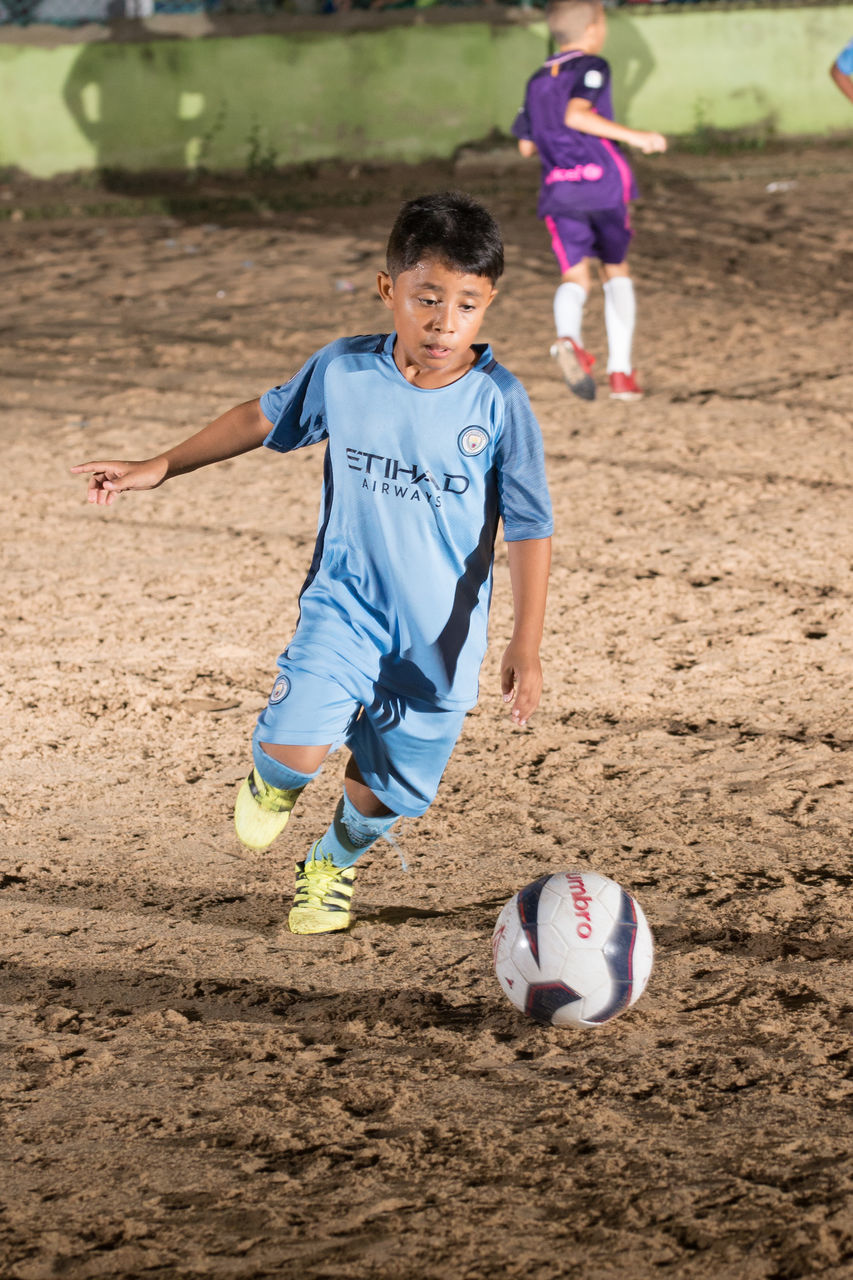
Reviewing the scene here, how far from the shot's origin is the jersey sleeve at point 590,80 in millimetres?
6641

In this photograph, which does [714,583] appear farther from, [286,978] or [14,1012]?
[14,1012]

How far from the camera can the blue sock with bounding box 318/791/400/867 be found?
10.2ft

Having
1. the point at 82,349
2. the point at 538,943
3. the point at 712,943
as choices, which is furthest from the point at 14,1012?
the point at 82,349

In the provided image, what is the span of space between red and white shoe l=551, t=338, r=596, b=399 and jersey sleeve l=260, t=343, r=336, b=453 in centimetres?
401

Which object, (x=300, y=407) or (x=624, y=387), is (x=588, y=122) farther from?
(x=300, y=407)

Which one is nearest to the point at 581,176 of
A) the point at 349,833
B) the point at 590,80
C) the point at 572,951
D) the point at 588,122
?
the point at 588,122

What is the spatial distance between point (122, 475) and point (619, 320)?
4.68 m

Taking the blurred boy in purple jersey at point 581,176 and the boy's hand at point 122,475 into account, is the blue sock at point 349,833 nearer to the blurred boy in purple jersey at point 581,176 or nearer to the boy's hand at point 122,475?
the boy's hand at point 122,475

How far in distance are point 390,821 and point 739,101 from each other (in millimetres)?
12443

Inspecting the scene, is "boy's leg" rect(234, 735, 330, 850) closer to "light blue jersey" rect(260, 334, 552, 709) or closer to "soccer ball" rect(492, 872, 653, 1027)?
"light blue jersey" rect(260, 334, 552, 709)

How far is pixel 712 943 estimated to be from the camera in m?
3.07

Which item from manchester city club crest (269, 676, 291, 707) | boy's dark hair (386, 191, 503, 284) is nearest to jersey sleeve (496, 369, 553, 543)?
boy's dark hair (386, 191, 503, 284)

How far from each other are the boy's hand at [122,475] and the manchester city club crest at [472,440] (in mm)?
699

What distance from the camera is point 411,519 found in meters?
2.84
